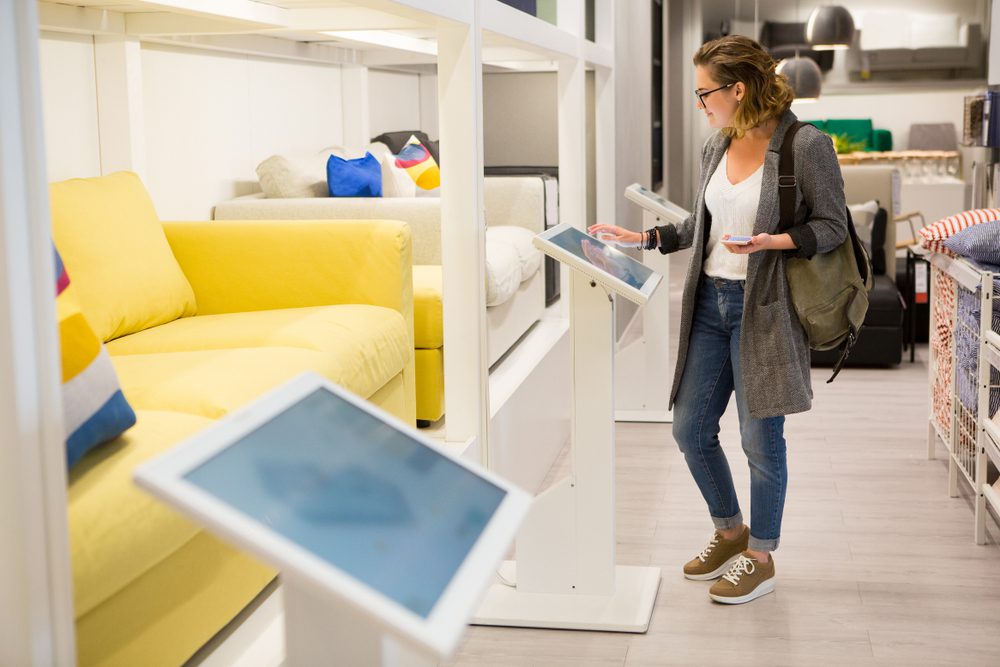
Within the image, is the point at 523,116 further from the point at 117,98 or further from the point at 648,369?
the point at 117,98

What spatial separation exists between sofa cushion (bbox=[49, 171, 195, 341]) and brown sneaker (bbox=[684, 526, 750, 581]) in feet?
4.99

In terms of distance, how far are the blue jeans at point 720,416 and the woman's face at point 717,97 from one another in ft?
1.25

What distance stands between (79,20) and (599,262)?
1.64 m

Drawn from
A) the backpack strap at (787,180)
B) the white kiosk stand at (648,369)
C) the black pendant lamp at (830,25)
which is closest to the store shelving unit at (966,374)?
the backpack strap at (787,180)

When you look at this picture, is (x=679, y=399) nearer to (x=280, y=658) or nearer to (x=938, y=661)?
(x=938, y=661)

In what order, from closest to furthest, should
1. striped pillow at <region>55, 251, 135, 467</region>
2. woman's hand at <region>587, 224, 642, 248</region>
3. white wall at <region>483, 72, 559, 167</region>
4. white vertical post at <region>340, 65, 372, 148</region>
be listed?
1. striped pillow at <region>55, 251, 135, 467</region>
2. woman's hand at <region>587, 224, 642, 248</region>
3. white vertical post at <region>340, 65, 372, 148</region>
4. white wall at <region>483, 72, 559, 167</region>

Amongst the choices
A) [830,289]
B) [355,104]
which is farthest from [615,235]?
[355,104]

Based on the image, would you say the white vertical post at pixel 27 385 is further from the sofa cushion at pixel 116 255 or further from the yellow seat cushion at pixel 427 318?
the yellow seat cushion at pixel 427 318

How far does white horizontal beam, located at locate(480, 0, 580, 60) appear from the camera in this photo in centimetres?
312

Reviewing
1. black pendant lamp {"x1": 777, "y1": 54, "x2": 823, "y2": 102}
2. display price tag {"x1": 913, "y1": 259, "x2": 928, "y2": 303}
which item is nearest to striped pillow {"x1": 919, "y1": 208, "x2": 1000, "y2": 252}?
display price tag {"x1": 913, "y1": 259, "x2": 928, "y2": 303}

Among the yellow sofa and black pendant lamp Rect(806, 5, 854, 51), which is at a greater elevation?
black pendant lamp Rect(806, 5, 854, 51)

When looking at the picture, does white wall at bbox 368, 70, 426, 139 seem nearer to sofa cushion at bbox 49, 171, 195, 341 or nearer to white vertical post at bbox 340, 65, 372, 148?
white vertical post at bbox 340, 65, 372, 148

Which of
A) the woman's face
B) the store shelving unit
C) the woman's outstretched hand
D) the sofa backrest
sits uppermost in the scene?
the woman's face

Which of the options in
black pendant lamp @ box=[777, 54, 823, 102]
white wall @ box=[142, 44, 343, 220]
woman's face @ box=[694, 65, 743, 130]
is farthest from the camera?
black pendant lamp @ box=[777, 54, 823, 102]
